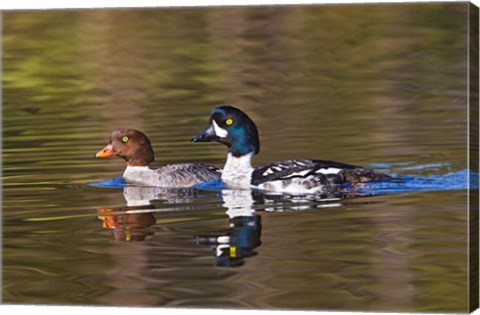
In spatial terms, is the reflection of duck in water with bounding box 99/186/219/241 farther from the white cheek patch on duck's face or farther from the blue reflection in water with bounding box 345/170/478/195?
the blue reflection in water with bounding box 345/170/478/195

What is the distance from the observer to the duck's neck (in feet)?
40.2

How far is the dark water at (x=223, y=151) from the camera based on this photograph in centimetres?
968

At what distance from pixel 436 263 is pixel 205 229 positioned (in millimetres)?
1654

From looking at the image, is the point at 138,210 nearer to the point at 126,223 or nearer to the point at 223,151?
the point at 126,223

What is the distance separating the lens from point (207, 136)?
12.3 m

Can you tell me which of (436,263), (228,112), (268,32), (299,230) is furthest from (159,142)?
(436,263)

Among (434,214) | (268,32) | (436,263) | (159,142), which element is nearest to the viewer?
(436,263)

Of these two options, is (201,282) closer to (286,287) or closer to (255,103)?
(286,287)

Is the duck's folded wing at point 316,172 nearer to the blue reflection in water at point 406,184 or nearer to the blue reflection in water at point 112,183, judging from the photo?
the blue reflection in water at point 406,184

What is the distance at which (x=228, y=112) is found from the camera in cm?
1202

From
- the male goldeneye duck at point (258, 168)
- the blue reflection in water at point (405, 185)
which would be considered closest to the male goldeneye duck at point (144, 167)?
the male goldeneye duck at point (258, 168)

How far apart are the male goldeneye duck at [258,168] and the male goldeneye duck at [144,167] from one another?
0.21 meters

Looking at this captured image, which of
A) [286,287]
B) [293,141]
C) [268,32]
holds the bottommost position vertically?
[286,287]

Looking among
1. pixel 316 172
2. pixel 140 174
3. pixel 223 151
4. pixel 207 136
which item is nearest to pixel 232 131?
pixel 207 136
